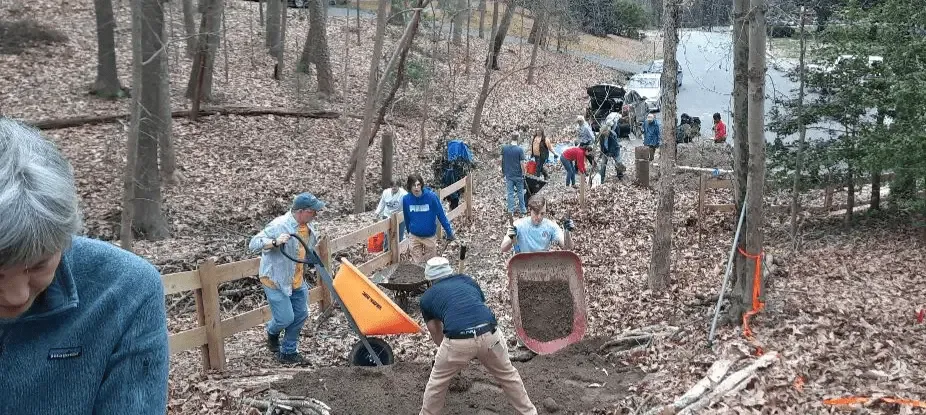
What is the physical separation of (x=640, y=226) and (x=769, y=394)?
925cm

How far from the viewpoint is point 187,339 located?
25.0ft

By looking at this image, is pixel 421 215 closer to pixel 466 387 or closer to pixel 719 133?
pixel 466 387

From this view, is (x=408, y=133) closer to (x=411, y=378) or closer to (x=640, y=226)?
(x=640, y=226)

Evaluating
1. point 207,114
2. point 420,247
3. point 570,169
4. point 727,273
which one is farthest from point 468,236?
point 207,114

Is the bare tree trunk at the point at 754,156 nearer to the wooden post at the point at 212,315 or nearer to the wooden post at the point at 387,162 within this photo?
the wooden post at the point at 212,315

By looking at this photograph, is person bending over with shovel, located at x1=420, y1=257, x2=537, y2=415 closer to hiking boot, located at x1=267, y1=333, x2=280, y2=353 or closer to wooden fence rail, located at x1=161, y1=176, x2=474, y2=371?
Answer: wooden fence rail, located at x1=161, y1=176, x2=474, y2=371

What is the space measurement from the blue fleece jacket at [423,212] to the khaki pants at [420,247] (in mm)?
121

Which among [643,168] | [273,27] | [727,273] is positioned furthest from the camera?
[273,27]

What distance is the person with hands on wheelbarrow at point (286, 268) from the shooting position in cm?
826

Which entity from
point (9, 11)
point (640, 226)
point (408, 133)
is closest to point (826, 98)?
point (640, 226)

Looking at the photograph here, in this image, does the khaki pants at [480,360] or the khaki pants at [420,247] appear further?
the khaki pants at [420,247]

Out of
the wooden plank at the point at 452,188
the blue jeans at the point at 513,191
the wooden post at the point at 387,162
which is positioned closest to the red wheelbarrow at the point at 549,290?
the wooden plank at the point at 452,188

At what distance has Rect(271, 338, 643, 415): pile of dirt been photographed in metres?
7.13

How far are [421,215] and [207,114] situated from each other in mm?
12259
